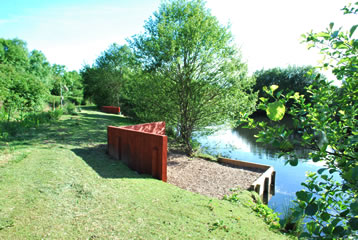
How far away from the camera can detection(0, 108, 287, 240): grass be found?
330cm

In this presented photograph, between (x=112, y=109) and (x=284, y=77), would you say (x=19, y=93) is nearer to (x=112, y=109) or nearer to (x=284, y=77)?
(x=112, y=109)

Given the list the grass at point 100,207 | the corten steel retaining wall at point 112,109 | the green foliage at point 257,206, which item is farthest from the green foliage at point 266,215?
the corten steel retaining wall at point 112,109

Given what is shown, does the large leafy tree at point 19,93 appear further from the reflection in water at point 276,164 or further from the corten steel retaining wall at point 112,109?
the corten steel retaining wall at point 112,109

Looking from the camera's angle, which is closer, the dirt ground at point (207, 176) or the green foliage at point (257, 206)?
the green foliage at point (257, 206)

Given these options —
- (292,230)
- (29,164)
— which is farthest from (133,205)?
(29,164)

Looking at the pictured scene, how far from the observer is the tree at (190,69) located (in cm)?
907

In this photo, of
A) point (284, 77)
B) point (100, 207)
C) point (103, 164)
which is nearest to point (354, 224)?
point (100, 207)

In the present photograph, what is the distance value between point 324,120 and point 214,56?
8.46 metres

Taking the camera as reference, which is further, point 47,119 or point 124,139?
point 47,119

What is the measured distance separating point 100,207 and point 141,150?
110 inches

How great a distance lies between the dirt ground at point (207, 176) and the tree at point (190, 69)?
1.70 m

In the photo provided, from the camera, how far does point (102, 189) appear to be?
475cm

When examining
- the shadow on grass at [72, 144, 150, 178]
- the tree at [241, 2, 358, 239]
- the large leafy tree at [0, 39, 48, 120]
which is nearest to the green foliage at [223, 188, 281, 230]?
the shadow on grass at [72, 144, 150, 178]

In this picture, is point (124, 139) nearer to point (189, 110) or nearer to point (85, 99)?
point (189, 110)
